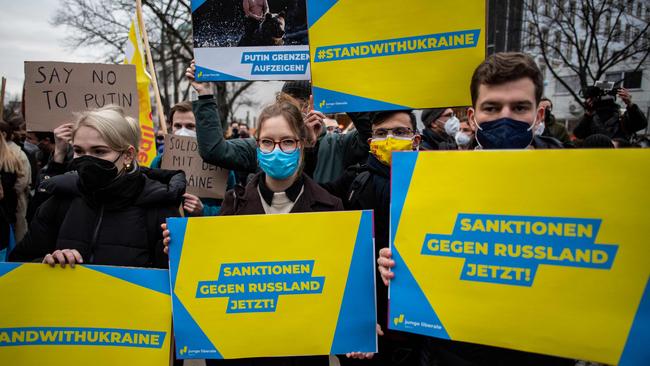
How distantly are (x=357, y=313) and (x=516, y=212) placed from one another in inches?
31.8

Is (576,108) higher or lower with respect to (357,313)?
higher

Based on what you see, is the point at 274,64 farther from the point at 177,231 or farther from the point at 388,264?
the point at 388,264

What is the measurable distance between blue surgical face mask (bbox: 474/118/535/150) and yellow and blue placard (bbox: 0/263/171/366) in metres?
1.55

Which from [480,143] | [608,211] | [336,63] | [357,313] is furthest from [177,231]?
[608,211]

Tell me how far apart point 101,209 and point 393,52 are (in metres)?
1.70

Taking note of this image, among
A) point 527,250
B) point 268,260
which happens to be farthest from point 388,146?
point 527,250

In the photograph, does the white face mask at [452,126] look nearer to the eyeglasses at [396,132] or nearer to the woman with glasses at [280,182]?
the eyeglasses at [396,132]

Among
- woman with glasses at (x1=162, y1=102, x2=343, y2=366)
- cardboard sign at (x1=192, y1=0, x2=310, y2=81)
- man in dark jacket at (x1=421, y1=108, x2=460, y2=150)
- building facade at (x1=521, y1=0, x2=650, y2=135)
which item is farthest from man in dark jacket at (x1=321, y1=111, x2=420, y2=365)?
building facade at (x1=521, y1=0, x2=650, y2=135)

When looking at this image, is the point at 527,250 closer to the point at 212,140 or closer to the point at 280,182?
the point at 280,182

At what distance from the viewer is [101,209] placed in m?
2.24

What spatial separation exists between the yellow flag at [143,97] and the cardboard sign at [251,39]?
184cm

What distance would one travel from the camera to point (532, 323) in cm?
157

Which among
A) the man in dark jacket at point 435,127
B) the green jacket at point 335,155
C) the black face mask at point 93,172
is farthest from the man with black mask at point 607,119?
the black face mask at point 93,172

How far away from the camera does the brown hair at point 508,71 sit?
185 centimetres
